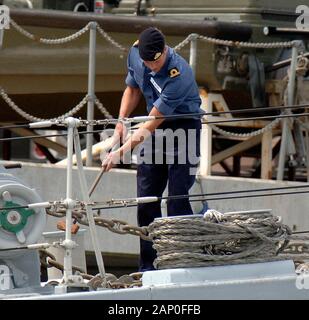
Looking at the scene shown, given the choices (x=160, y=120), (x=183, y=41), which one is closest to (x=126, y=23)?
(x=183, y=41)

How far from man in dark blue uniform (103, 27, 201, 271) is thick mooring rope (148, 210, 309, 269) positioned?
551 millimetres

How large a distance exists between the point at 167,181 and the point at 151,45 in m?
0.92

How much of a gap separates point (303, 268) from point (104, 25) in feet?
14.4

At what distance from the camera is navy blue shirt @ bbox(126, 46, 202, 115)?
7.67 meters

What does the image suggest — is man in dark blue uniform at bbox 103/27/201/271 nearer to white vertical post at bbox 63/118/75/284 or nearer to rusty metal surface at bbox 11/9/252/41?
white vertical post at bbox 63/118/75/284

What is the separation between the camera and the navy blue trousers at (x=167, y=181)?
25.7ft

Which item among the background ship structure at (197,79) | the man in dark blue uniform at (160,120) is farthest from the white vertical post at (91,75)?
the man in dark blue uniform at (160,120)

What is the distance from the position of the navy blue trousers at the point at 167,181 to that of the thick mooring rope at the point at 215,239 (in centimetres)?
58

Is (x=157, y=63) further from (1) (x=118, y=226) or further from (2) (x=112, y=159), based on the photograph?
(1) (x=118, y=226)

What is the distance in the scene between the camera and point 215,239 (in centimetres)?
718
